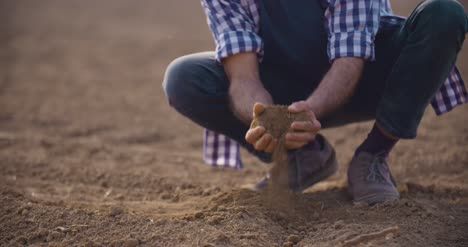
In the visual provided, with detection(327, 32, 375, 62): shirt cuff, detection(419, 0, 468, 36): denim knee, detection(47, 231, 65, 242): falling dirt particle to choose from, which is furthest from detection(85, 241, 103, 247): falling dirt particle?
detection(419, 0, 468, 36): denim knee

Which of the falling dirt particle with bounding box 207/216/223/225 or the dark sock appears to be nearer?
the falling dirt particle with bounding box 207/216/223/225

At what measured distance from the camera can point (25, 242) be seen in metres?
2.38

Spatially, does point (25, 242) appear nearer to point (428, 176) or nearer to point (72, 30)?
point (428, 176)

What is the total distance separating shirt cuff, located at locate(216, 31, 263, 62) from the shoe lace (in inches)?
27.8

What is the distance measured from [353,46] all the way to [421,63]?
279 mm

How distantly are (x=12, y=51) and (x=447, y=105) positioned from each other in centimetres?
544

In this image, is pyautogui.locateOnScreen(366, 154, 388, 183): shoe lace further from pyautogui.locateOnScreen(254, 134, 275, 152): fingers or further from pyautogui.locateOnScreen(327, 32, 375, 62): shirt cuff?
pyautogui.locateOnScreen(254, 134, 275, 152): fingers

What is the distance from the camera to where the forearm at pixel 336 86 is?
2.50 m

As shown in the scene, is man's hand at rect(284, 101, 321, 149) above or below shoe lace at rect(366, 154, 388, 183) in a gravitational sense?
above

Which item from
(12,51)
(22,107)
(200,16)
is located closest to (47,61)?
(12,51)

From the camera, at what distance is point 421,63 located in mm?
2520

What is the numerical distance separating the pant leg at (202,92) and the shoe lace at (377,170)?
2.01 feet

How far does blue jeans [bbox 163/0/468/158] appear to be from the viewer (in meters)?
2.52

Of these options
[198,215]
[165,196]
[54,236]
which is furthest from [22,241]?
[165,196]
